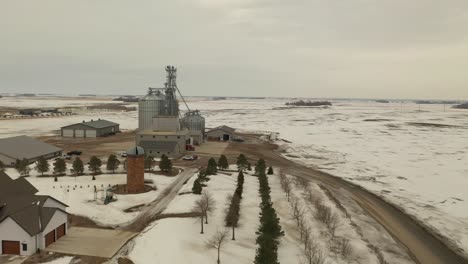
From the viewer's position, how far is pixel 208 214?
134 ft

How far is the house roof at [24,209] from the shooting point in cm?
3222

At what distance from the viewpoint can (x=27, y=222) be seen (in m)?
32.4

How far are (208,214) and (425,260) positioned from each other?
2161 cm

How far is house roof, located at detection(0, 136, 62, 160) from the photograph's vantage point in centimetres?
6731

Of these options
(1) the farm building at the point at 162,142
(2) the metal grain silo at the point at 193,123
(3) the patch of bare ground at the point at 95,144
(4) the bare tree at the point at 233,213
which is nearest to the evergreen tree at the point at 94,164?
(3) the patch of bare ground at the point at 95,144

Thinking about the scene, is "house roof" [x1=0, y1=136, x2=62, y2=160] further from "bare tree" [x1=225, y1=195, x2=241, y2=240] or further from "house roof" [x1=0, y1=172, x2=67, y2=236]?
"bare tree" [x1=225, y1=195, x2=241, y2=240]

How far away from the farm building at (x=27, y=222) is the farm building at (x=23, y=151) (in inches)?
1279

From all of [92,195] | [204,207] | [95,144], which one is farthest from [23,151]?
[204,207]

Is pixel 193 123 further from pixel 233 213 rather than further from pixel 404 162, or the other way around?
pixel 233 213

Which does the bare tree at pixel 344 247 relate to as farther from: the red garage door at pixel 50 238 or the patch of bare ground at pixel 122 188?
the patch of bare ground at pixel 122 188

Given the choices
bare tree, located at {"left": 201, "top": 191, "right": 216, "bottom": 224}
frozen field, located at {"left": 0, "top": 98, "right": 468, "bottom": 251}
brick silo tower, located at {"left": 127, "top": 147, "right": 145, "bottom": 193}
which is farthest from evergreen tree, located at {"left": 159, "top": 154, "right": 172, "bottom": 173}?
frozen field, located at {"left": 0, "top": 98, "right": 468, "bottom": 251}

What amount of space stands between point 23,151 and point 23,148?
5.22 feet

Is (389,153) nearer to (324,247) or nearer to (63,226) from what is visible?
(324,247)

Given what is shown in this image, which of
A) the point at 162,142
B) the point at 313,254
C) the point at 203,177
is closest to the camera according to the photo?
the point at 313,254
